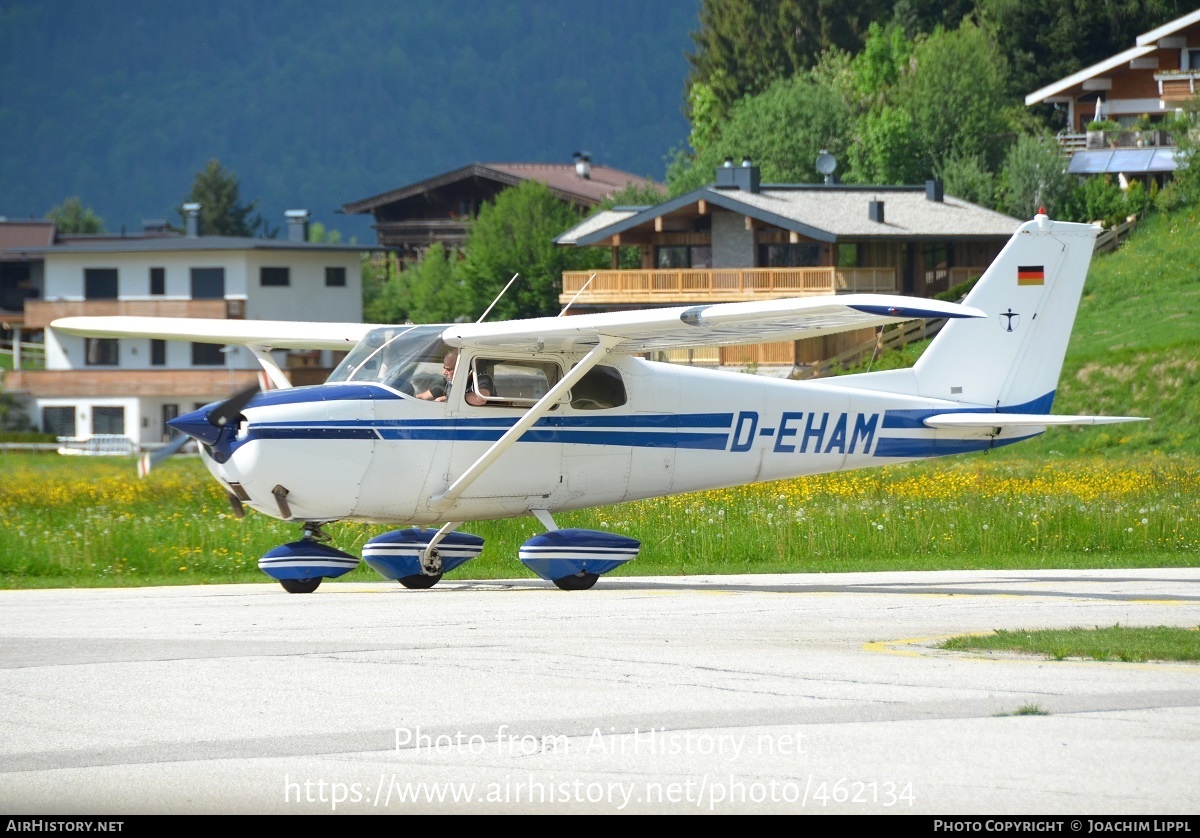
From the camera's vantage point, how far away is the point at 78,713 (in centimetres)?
Answer: 839

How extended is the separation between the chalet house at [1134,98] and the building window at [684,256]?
48.7 feet

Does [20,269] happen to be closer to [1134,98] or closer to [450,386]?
[1134,98]

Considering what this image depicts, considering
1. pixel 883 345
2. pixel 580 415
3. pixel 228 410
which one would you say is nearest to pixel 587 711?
pixel 228 410

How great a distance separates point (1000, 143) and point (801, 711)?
6341cm

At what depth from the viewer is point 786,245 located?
178 feet

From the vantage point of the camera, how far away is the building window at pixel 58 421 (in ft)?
208

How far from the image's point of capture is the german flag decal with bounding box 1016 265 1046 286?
16.6 m

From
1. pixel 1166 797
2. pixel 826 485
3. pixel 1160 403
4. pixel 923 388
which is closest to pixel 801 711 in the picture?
pixel 1166 797

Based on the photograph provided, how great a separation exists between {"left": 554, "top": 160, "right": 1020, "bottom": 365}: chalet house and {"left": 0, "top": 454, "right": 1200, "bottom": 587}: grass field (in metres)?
29.3

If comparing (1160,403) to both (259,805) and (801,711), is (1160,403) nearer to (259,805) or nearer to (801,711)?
(801,711)

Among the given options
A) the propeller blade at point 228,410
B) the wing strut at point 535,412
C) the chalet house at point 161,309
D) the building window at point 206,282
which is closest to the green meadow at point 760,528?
the wing strut at point 535,412

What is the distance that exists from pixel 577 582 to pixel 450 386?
2.12m

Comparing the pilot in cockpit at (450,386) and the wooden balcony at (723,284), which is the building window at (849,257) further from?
the pilot in cockpit at (450,386)

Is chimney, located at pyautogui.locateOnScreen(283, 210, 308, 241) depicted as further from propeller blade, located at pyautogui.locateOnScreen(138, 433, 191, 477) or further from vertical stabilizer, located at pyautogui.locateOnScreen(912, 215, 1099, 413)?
propeller blade, located at pyautogui.locateOnScreen(138, 433, 191, 477)
